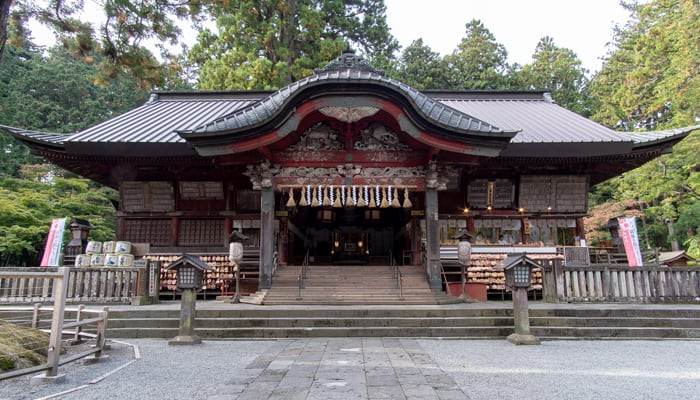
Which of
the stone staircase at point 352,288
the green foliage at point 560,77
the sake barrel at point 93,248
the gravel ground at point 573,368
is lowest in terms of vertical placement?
the gravel ground at point 573,368

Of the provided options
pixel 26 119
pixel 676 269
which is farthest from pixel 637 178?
pixel 26 119

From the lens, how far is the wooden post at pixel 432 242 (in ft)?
35.7

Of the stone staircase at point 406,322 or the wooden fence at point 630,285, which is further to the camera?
the wooden fence at point 630,285

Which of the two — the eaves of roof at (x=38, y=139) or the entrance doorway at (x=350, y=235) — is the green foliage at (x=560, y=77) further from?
the eaves of roof at (x=38, y=139)

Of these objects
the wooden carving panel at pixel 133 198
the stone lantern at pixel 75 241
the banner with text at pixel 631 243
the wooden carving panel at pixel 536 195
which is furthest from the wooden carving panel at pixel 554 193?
the stone lantern at pixel 75 241

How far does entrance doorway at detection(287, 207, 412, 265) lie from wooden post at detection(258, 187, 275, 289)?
664cm

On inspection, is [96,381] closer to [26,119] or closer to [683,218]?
[683,218]

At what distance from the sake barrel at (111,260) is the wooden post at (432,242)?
29.2 ft

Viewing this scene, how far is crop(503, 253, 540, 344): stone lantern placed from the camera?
7527mm

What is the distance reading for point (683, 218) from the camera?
20125mm

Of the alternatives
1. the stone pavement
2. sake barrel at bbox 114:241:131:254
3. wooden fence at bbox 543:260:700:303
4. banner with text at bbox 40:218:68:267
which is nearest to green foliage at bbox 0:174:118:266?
banner with text at bbox 40:218:68:267

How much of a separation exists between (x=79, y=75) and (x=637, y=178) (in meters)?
41.5

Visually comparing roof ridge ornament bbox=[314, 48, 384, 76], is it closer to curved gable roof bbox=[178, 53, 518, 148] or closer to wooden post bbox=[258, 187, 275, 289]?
curved gable roof bbox=[178, 53, 518, 148]

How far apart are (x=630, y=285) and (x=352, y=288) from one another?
699 cm
